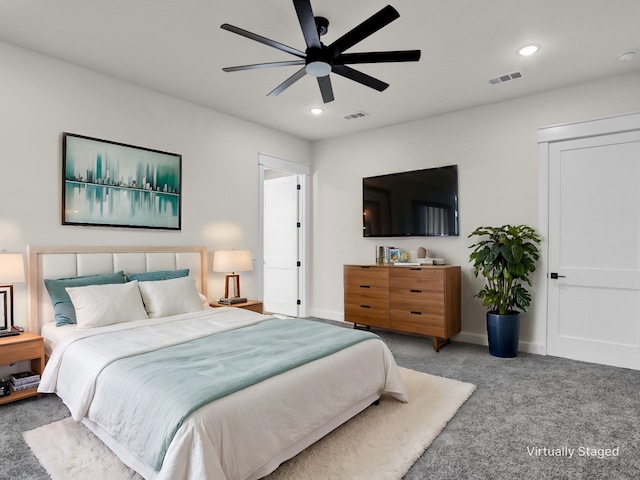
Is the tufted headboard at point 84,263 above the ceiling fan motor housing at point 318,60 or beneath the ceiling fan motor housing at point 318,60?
beneath

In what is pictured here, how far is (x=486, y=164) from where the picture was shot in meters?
4.33

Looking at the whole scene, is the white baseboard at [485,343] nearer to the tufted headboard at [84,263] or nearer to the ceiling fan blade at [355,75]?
the ceiling fan blade at [355,75]

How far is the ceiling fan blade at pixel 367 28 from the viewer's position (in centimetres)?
198

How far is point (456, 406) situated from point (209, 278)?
300 centimetres

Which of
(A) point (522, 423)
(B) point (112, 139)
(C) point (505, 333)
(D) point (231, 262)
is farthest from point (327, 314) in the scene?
(B) point (112, 139)

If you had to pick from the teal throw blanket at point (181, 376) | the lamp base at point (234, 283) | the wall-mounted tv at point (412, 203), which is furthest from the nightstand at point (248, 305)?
the wall-mounted tv at point (412, 203)

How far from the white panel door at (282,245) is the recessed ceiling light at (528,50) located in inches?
139

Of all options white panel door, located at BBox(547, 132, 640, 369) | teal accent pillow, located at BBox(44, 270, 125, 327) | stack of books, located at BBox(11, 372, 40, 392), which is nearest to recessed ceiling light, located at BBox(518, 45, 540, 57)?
white panel door, located at BBox(547, 132, 640, 369)

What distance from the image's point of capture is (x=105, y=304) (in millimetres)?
2945

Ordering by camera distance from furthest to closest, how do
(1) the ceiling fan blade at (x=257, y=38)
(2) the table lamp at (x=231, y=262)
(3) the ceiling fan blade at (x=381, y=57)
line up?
(2) the table lamp at (x=231, y=262) < (3) the ceiling fan blade at (x=381, y=57) < (1) the ceiling fan blade at (x=257, y=38)

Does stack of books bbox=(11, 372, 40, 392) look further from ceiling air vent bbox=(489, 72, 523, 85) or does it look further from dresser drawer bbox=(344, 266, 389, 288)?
ceiling air vent bbox=(489, 72, 523, 85)

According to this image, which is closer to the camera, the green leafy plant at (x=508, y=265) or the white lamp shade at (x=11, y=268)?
the white lamp shade at (x=11, y=268)

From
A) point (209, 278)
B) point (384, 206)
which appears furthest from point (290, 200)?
point (209, 278)

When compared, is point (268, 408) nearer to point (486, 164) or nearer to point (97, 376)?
point (97, 376)
